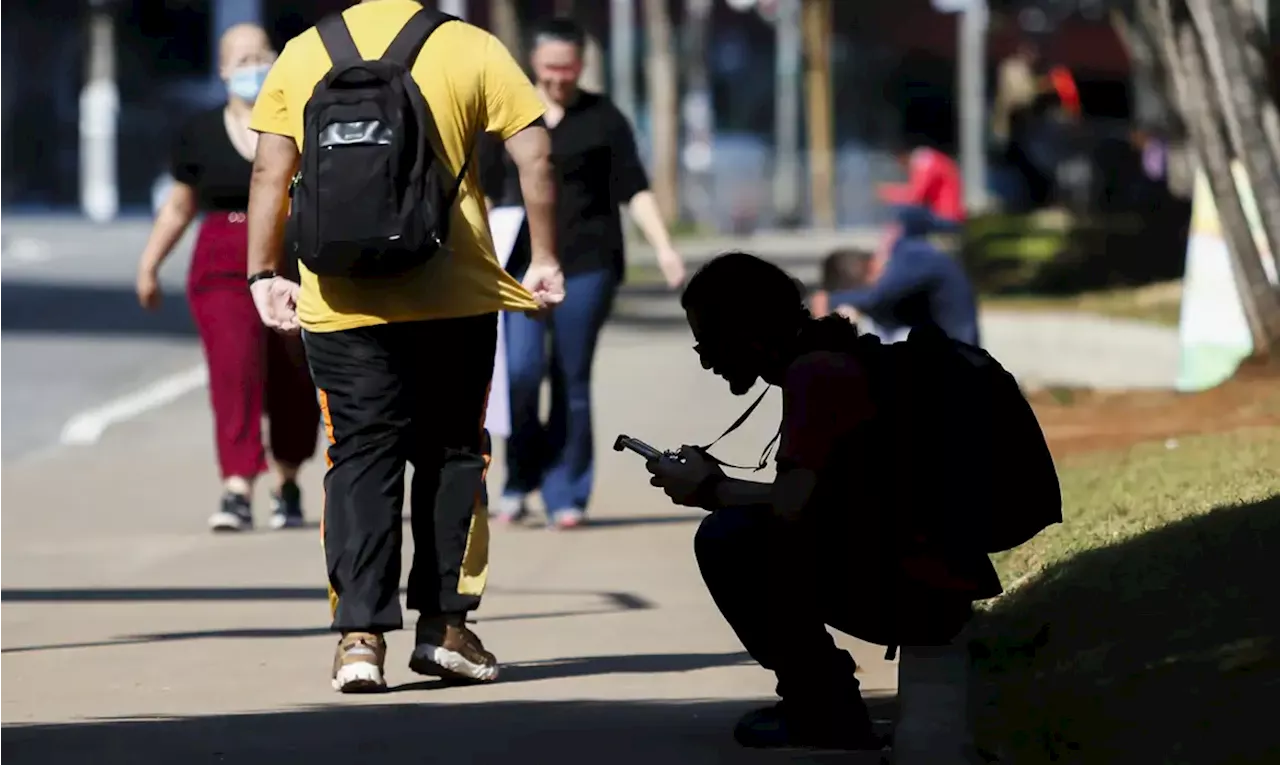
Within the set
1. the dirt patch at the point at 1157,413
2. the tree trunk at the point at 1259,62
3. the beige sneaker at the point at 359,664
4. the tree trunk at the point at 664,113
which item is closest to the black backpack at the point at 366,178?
the beige sneaker at the point at 359,664

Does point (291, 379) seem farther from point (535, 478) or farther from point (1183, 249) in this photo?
point (1183, 249)

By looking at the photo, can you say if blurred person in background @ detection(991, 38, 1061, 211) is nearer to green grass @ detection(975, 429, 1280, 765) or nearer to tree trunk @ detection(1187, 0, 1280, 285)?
tree trunk @ detection(1187, 0, 1280, 285)

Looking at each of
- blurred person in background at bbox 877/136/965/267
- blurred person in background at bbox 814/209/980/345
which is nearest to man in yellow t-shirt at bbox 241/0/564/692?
blurred person in background at bbox 814/209/980/345

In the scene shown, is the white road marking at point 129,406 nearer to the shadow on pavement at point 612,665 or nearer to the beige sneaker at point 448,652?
the shadow on pavement at point 612,665

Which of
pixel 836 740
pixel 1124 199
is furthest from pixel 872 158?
pixel 836 740

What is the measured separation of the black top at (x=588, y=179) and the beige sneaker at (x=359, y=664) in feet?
11.6

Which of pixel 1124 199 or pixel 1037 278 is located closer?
pixel 1037 278

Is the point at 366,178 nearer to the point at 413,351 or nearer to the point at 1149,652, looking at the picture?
the point at 413,351

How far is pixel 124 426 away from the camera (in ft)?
50.1

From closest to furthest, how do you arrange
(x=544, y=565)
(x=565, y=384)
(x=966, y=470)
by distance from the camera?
(x=966, y=470), (x=544, y=565), (x=565, y=384)

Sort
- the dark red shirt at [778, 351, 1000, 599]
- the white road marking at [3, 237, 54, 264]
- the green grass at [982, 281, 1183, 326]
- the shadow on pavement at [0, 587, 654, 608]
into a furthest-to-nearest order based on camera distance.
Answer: the white road marking at [3, 237, 54, 264] → the green grass at [982, 281, 1183, 326] → the shadow on pavement at [0, 587, 654, 608] → the dark red shirt at [778, 351, 1000, 599]

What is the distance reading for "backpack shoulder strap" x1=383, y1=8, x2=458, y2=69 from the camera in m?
7.06

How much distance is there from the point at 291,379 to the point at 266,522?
1.96ft

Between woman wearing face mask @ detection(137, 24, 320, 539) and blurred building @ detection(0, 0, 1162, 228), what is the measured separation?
1622 inches
